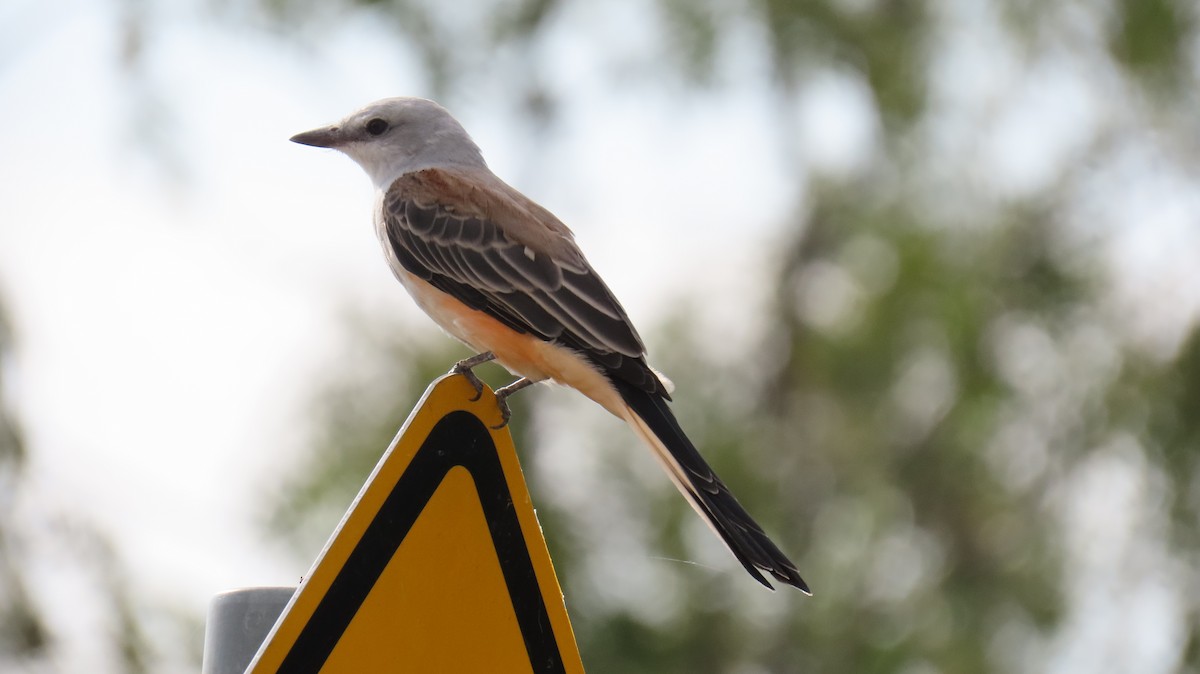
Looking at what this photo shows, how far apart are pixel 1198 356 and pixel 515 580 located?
6.73 meters

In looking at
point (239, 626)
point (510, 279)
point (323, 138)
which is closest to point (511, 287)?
point (510, 279)

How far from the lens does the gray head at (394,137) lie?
538 cm

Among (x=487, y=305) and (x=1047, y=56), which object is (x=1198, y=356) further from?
(x=487, y=305)

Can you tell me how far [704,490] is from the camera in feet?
11.5

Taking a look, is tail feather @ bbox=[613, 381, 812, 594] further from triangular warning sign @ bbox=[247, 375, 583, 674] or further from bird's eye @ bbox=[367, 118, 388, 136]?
bird's eye @ bbox=[367, 118, 388, 136]

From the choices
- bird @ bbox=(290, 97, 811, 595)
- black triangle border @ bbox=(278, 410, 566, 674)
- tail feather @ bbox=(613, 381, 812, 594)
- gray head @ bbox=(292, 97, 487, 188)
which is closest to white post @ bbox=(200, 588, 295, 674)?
black triangle border @ bbox=(278, 410, 566, 674)

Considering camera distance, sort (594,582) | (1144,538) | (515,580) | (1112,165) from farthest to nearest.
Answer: (1112,165), (1144,538), (594,582), (515,580)

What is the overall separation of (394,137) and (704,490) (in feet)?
7.70

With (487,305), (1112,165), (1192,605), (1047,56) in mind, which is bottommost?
(487,305)

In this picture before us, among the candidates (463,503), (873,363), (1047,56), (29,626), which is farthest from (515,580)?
(1047,56)

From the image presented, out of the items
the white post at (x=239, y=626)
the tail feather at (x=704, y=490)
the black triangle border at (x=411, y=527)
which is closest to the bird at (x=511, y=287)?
the tail feather at (x=704, y=490)

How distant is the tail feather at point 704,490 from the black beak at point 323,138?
1.86 metres

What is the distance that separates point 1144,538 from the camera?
856cm

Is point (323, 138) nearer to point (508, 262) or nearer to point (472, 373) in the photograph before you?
point (508, 262)
